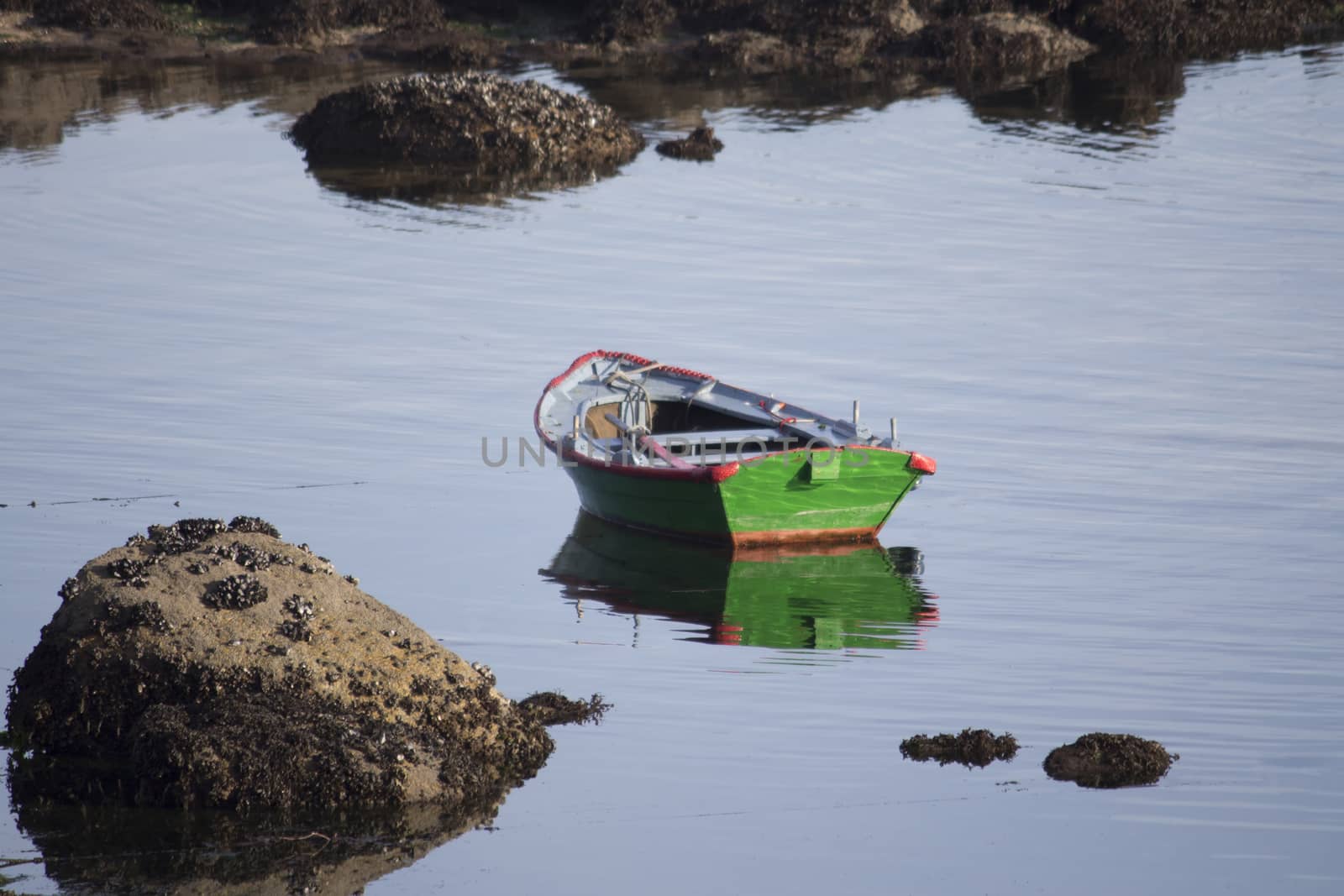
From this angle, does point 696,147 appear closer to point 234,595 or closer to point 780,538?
point 780,538

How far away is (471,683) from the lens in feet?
48.8

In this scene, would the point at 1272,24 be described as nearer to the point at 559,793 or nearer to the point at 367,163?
the point at 367,163

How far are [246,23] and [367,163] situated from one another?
19.8m

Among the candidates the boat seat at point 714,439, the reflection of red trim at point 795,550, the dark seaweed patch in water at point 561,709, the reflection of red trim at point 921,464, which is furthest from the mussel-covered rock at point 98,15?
the dark seaweed patch in water at point 561,709

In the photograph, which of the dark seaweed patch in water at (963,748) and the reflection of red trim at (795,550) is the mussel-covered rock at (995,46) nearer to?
the reflection of red trim at (795,550)

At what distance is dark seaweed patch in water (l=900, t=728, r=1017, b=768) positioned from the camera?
49.7ft

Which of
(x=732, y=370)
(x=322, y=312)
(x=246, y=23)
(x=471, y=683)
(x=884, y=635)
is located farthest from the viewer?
(x=246, y=23)

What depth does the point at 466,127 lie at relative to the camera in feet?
152

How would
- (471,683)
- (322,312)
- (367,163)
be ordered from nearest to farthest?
(471,683), (322,312), (367,163)

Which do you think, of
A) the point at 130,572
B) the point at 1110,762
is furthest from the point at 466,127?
the point at 1110,762

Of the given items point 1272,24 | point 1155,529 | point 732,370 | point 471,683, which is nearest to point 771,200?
point 732,370

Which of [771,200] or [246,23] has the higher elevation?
[246,23]

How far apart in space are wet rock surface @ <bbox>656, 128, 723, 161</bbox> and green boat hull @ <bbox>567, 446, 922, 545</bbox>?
26.9m

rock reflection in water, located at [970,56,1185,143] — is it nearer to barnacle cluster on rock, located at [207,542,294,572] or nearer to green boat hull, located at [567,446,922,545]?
green boat hull, located at [567,446,922,545]
